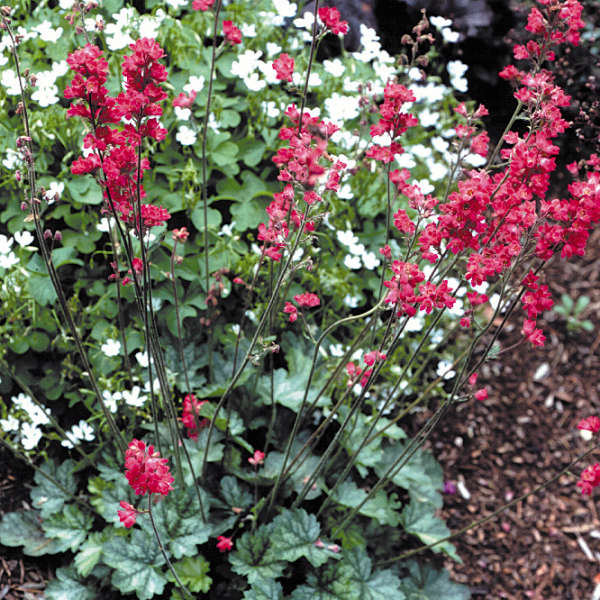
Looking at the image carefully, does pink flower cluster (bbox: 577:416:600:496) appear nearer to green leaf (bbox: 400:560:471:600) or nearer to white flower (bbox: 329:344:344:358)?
green leaf (bbox: 400:560:471:600)

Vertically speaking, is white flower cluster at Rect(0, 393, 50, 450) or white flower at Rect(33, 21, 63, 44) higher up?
white flower at Rect(33, 21, 63, 44)

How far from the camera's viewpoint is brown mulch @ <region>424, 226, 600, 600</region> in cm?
293

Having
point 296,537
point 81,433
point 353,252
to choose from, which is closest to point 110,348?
point 81,433

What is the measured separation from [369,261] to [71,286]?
4.10 feet

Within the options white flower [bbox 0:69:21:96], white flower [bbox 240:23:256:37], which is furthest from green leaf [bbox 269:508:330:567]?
white flower [bbox 240:23:256:37]

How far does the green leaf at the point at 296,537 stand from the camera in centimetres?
211

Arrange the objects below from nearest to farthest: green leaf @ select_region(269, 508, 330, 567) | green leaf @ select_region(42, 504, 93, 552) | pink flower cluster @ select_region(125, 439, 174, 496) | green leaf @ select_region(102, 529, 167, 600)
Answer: pink flower cluster @ select_region(125, 439, 174, 496)
green leaf @ select_region(102, 529, 167, 600)
green leaf @ select_region(269, 508, 330, 567)
green leaf @ select_region(42, 504, 93, 552)

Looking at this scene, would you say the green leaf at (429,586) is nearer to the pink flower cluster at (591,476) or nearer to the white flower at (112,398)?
the pink flower cluster at (591,476)

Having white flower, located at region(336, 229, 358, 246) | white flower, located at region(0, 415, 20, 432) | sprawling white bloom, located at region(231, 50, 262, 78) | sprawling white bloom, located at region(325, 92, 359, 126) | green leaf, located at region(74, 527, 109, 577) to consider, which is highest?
sprawling white bloom, located at region(231, 50, 262, 78)

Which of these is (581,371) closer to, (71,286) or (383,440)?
(383,440)

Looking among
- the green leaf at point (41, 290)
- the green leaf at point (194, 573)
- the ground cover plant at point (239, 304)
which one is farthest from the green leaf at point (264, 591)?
the green leaf at point (41, 290)

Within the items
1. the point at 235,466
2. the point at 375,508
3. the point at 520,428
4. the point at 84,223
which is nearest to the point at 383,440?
the point at 375,508

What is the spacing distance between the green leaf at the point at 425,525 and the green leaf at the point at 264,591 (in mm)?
649

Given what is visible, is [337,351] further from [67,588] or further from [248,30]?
[248,30]
